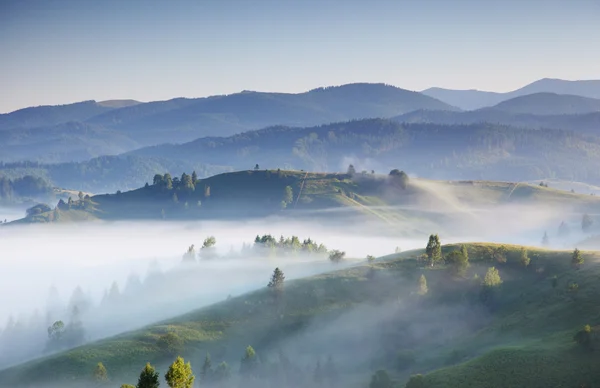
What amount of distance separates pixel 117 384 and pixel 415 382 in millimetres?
72001

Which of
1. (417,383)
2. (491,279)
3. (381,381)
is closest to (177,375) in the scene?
(417,383)

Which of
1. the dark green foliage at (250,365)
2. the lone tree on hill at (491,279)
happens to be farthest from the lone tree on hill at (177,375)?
the lone tree on hill at (491,279)

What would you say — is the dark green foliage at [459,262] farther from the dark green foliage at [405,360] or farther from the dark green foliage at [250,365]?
the dark green foliage at [250,365]

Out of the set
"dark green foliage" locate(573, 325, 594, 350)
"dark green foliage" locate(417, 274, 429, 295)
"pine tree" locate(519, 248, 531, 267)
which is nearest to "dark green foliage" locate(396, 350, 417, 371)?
"dark green foliage" locate(417, 274, 429, 295)

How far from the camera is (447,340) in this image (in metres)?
160

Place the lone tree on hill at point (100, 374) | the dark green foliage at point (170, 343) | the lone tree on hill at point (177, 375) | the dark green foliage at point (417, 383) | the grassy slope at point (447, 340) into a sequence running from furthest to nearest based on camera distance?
the dark green foliage at point (170, 343), the lone tree on hill at point (100, 374), the dark green foliage at point (417, 383), the grassy slope at point (447, 340), the lone tree on hill at point (177, 375)

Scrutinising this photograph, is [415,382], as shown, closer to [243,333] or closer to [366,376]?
[366,376]

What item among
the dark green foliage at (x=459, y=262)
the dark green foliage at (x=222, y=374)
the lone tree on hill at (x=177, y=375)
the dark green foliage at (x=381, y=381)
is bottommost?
the dark green foliage at (x=222, y=374)

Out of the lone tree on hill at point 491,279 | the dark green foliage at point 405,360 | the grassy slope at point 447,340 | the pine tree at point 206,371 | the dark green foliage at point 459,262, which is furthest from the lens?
the dark green foliage at point 459,262

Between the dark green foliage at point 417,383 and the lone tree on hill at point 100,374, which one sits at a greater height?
the dark green foliage at point 417,383

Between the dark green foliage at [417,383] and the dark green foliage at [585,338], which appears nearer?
the dark green foliage at [585,338]

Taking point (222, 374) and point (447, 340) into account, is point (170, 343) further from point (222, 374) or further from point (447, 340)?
point (447, 340)

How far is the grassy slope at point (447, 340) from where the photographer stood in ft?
379

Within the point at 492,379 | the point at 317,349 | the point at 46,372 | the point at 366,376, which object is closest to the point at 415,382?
the point at 492,379
